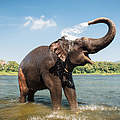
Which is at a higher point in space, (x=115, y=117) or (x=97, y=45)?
(x=97, y=45)

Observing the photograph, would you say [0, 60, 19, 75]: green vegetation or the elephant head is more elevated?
[0, 60, 19, 75]: green vegetation

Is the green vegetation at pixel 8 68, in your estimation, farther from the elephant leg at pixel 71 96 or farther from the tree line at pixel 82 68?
the elephant leg at pixel 71 96

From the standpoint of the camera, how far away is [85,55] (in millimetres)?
6293

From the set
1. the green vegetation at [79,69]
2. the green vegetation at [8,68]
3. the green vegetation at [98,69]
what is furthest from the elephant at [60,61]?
the green vegetation at [8,68]

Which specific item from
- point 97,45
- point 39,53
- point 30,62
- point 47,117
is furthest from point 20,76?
point 97,45

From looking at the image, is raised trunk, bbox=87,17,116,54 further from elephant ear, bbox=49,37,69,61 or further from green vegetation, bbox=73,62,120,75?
green vegetation, bbox=73,62,120,75

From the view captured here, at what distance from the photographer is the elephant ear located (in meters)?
6.42

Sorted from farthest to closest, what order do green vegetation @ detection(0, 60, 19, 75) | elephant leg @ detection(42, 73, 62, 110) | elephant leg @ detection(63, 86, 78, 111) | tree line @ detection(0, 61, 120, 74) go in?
tree line @ detection(0, 61, 120, 74) → green vegetation @ detection(0, 60, 19, 75) → elephant leg @ detection(63, 86, 78, 111) → elephant leg @ detection(42, 73, 62, 110)

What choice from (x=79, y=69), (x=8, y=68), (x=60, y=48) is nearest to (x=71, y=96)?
(x=60, y=48)

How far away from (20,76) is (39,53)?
1.62 meters

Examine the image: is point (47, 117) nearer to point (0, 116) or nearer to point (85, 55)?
point (0, 116)

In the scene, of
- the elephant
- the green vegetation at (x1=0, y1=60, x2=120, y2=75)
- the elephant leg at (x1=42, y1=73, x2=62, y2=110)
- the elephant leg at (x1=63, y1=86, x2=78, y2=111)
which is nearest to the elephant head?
the elephant

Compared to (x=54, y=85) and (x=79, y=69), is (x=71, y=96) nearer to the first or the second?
(x=54, y=85)

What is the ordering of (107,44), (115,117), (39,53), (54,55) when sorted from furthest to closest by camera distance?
(39,53) < (54,55) < (115,117) < (107,44)
